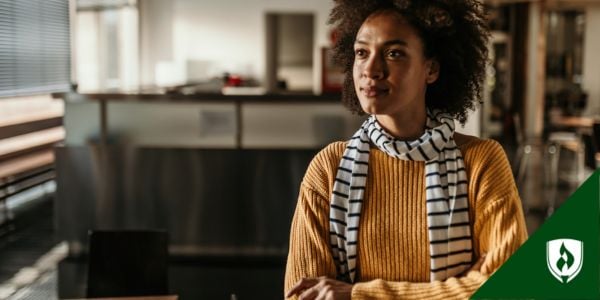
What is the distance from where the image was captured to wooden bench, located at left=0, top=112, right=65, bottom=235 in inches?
262

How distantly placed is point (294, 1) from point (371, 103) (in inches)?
448

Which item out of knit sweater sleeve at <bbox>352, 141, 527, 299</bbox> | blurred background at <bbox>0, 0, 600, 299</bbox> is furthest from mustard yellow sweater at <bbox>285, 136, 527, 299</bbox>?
blurred background at <bbox>0, 0, 600, 299</bbox>

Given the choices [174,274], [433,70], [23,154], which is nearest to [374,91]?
[433,70]

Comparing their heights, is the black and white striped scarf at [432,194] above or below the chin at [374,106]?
below

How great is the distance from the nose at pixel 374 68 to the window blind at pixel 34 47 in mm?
5642

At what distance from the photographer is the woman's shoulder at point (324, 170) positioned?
1427 mm

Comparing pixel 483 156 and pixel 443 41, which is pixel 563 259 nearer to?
pixel 483 156

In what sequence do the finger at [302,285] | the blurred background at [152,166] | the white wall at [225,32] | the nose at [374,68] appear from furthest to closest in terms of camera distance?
the white wall at [225,32], the blurred background at [152,166], the finger at [302,285], the nose at [374,68]

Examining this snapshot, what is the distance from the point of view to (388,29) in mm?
1316

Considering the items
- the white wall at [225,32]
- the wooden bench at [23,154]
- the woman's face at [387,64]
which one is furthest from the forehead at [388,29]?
the white wall at [225,32]

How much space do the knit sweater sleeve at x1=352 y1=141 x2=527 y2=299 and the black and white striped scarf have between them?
2 cm

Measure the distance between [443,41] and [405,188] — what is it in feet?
0.98

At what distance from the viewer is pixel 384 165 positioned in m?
1.40

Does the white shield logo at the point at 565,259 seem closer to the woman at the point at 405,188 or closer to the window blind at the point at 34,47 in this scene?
the woman at the point at 405,188
